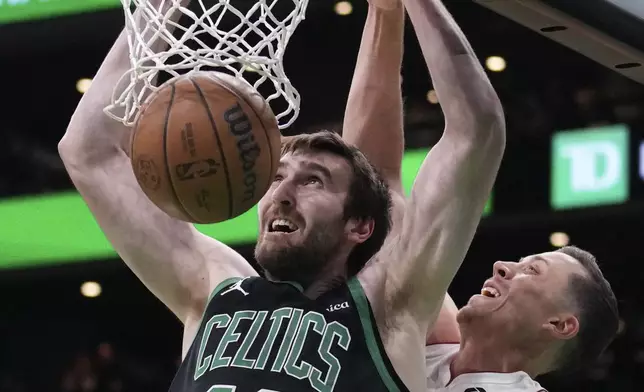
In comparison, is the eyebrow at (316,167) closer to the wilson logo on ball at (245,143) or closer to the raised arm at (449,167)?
the raised arm at (449,167)

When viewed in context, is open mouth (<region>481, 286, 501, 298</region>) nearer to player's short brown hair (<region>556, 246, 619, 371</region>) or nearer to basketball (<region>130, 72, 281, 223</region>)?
player's short brown hair (<region>556, 246, 619, 371</region>)

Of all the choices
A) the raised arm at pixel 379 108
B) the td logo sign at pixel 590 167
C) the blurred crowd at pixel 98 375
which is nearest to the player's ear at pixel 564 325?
the raised arm at pixel 379 108

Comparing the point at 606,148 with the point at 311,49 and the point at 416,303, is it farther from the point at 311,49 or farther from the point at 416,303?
the point at 416,303

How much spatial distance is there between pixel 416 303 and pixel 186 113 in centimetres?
65

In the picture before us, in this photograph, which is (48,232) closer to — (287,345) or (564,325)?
(564,325)

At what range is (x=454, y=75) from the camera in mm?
2701

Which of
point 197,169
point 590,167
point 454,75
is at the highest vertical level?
point 454,75

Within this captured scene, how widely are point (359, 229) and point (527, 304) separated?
635mm

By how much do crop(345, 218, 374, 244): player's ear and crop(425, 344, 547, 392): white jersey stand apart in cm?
45

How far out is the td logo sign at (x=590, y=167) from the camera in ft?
22.8

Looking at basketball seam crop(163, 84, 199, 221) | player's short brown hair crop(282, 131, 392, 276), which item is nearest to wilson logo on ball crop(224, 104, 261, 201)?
basketball seam crop(163, 84, 199, 221)

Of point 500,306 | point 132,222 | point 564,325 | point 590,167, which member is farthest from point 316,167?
point 590,167

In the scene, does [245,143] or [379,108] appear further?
[379,108]

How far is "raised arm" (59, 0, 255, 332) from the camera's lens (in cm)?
296
